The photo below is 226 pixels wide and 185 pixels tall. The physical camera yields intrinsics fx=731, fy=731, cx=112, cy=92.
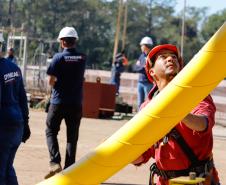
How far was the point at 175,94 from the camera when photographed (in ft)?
9.92

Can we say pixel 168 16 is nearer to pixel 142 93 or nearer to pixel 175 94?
pixel 142 93

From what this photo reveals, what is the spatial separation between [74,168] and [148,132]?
395 millimetres

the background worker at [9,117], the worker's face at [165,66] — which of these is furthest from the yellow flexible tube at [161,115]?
the background worker at [9,117]

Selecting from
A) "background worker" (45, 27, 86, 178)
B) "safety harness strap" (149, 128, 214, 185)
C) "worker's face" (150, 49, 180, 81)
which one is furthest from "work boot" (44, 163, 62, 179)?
"worker's face" (150, 49, 180, 81)

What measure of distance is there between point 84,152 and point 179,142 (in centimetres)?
764

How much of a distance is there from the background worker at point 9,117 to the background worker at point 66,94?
2.47 meters

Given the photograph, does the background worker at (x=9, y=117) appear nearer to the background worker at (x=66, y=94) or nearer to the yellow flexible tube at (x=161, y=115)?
the background worker at (x=66, y=94)

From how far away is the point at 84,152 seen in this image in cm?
1159

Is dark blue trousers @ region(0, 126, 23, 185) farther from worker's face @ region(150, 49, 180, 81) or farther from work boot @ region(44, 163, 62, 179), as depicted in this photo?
worker's face @ region(150, 49, 180, 81)

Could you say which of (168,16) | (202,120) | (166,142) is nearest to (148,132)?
(202,120)

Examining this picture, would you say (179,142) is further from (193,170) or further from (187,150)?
(193,170)

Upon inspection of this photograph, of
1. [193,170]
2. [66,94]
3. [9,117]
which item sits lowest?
[66,94]

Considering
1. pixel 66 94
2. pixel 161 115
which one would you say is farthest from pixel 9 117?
pixel 161 115

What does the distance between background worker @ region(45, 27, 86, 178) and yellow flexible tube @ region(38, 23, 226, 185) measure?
240 inches
